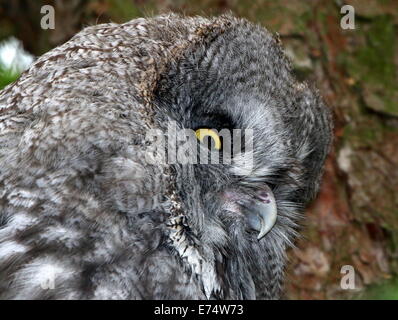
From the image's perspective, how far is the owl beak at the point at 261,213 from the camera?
203cm

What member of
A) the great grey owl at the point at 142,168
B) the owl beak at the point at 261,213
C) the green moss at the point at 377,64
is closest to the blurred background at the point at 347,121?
Answer: the green moss at the point at 377,64

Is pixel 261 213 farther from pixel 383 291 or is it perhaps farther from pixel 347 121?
pixel 347 121

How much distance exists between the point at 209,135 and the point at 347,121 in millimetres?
1529

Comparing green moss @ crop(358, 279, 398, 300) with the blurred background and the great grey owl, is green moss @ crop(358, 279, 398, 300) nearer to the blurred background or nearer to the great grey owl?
the blurred background

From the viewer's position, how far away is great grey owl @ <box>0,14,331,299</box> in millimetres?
1684

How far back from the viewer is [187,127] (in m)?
1.91

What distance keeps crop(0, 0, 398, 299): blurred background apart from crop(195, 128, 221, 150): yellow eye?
4.40 feet

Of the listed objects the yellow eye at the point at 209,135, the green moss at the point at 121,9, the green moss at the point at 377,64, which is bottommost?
the yellow eye at the point at 209,135

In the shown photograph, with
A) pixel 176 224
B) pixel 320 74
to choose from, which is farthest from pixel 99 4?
pixel 176 224

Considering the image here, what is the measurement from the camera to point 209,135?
195cm

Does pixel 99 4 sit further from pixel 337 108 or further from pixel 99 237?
pixel 99 237

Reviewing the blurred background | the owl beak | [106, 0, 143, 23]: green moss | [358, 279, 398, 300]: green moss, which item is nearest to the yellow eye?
the owl beak

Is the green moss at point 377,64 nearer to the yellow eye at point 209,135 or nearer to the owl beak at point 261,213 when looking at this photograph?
the owl beak at point 261,213

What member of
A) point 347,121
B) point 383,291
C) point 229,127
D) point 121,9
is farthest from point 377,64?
point 229,127
